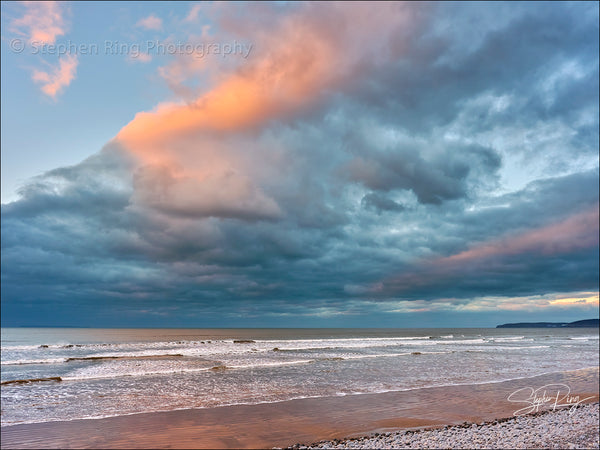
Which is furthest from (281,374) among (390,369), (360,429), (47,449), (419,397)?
(47,449)

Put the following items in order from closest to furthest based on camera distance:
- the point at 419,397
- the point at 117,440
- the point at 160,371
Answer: the point at 117,440
the point at 419,397
the point at 160,371

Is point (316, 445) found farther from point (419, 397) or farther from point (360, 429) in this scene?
point (419, 397)

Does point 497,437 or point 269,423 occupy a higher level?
point 497,437

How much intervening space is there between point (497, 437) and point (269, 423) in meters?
7.90

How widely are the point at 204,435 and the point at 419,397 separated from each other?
11.3m

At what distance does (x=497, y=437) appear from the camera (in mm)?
12125

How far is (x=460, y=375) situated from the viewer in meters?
27.2
